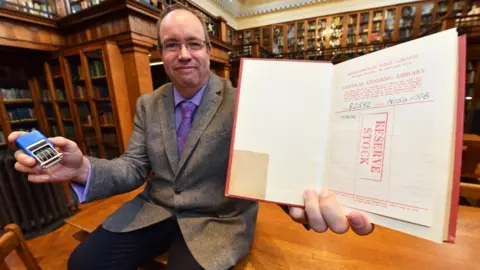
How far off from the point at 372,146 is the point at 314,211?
185 mm

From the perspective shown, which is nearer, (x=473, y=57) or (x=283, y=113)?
(x=283, y=113)

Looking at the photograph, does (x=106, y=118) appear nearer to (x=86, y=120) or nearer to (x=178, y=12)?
(x=86, y=120)

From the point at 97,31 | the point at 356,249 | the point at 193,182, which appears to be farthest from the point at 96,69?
the point at 356,249

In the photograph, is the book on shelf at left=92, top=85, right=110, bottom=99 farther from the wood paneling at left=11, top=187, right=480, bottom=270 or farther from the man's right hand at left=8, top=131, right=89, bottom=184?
the man's right hand at left=8, top=131, right=89, bottom=184

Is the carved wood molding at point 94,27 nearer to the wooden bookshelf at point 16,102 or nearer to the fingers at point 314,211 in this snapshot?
the wooden bookshelf at point 16,102

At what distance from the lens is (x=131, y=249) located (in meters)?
0.80

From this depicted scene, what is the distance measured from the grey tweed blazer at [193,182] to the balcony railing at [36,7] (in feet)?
9.85

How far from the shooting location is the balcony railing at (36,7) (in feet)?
7.81

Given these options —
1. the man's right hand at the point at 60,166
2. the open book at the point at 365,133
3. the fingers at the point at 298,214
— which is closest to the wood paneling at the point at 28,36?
the man's right hand at the point at 60,166

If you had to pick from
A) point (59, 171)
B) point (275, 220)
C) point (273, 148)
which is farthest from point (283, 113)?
point (275, 220)

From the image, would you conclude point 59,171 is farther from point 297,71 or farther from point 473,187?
point 473,187

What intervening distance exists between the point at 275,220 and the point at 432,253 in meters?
0.71

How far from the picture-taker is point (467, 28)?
3947 millimetres

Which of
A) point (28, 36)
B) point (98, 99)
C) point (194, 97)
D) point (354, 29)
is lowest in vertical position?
point (194, 97)
